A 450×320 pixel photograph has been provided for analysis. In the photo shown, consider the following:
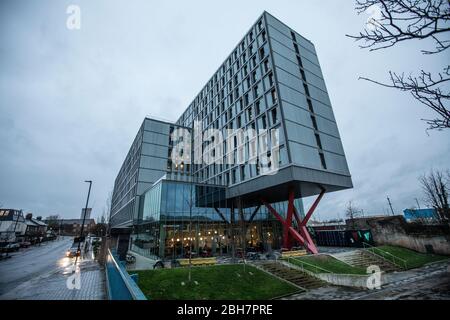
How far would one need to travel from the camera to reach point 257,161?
1174 inches

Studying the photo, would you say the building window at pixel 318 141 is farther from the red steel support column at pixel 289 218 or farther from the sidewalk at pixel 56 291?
the sidewalk at pixel 56 291

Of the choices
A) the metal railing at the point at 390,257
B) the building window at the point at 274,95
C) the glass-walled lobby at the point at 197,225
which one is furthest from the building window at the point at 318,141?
the glass-walled lobby at the point at 197,225

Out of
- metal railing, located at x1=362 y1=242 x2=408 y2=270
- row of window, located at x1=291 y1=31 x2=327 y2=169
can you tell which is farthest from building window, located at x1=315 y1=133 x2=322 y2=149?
metal railing, located at x1=362 y1=242 x2=408 y2=270

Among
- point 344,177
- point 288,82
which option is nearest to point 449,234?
Result: point 344,177

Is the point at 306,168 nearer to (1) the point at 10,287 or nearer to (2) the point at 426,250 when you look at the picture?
(2) the point at 426,250

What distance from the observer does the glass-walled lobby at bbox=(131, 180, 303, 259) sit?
2792cm

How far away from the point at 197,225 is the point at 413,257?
89.4 feet

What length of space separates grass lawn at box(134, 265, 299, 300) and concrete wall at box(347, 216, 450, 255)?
23.7m

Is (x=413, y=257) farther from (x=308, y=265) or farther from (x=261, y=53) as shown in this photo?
(x=261, y=53)

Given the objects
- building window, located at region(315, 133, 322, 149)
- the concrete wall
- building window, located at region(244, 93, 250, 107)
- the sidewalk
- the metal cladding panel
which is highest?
building window, located at region(244, 93, 250, 107)

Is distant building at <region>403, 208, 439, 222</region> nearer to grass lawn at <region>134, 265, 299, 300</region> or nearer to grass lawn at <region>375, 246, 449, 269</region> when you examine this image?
grass lawn at <region>375, 246, 449, 269</region>

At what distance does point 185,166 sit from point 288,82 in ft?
106

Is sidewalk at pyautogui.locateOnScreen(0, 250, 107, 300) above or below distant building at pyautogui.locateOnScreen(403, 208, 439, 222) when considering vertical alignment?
below
